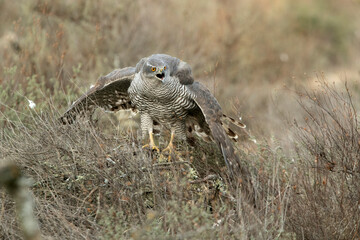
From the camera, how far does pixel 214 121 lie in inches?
237

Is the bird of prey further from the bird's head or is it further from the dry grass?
the dry grass

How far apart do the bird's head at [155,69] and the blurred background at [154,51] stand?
0.66 m

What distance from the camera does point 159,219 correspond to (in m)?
4.36

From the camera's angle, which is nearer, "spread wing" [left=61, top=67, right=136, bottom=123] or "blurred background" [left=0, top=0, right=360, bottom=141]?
"spread wing" [left=61, top=67, right=136, bottom=123]

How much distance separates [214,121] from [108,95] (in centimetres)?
155

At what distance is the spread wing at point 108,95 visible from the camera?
6441 mm

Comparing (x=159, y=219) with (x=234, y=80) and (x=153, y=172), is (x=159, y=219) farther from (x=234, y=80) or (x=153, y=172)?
(x=234, y=80)

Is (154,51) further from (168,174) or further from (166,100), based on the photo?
(168,174)

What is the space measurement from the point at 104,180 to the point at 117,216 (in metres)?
0.84

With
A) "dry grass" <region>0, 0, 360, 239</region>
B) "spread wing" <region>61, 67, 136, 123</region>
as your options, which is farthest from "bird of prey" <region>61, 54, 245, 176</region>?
"dry grass" <region>0, 0, 360, 239</region>

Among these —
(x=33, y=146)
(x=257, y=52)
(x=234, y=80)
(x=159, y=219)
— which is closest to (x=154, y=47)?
(x=234, y=80)

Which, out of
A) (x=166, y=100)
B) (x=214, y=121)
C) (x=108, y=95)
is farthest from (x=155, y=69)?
(x=108, y=95)

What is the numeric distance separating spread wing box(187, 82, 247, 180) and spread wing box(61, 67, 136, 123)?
0.81m

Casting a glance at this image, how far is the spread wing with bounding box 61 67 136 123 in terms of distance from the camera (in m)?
6.44
